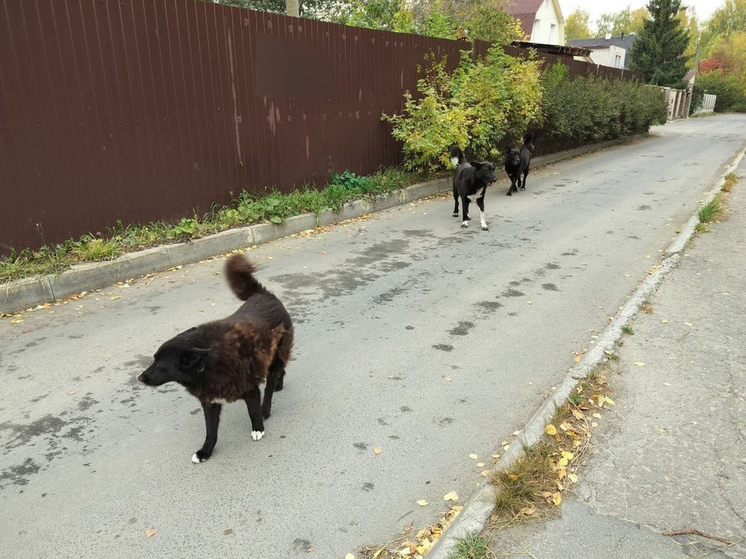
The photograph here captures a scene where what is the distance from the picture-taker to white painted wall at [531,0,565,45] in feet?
130

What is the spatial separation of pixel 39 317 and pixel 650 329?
5.97m

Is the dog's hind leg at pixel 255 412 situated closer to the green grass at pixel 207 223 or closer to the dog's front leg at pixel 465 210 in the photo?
the green grass at pixel 207 223

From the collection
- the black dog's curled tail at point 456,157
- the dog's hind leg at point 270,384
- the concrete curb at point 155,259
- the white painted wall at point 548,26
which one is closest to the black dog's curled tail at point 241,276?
the dog's hind leg at point 270,384

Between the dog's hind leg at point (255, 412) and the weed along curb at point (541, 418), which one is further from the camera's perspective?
Answer: the dog's hind leg at point (255, 412)

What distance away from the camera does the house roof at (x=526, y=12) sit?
3762 centimetres

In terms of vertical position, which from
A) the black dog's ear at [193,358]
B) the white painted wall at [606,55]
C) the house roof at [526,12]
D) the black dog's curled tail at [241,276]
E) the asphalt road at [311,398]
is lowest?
the asphalt road at [311,398]

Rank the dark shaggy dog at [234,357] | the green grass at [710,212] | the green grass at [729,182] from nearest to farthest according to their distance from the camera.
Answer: the dark shaggy dog at [234,357] → the green grass at [710,212] → the green grass at [729,182]

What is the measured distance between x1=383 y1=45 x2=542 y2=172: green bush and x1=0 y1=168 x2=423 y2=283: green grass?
0.89 m

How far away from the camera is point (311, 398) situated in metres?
3.93

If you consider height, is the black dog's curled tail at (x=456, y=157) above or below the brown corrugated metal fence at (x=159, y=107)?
below

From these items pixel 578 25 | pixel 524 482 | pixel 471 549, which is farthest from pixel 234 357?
pixel 578 25

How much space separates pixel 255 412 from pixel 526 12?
1649 inches

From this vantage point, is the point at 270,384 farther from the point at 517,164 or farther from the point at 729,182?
the point at 729,182

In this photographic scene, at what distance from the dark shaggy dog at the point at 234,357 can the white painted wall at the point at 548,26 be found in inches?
1623
